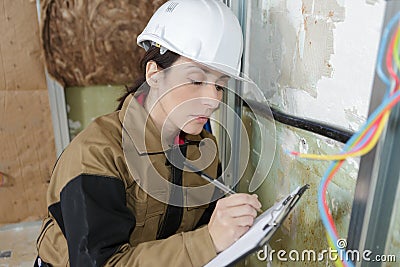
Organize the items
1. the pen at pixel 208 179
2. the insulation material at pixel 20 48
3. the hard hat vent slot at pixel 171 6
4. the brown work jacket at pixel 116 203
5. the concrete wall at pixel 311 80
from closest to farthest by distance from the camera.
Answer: the concrete wall at pixel 311 80
the brown work jacket at pixel 116 203
the hard hat vent slot at pixel 171 6
the pen at pixel 208 179
the insulation material at pixel 20 48

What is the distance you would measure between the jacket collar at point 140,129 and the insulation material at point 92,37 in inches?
37.9

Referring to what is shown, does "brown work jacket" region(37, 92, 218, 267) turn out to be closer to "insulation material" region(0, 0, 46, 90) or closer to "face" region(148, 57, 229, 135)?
"face" region(148, 57, 229, 135)

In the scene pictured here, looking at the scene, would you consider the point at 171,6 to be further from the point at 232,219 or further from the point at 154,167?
the point at 232,219

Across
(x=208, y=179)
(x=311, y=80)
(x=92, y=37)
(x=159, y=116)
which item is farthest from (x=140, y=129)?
(x=92, y=37)

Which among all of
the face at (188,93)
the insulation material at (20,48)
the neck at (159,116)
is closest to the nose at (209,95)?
the face at (188,93)

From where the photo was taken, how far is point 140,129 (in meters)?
0.95

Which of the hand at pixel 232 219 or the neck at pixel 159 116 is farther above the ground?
the neck at pixel 159 116

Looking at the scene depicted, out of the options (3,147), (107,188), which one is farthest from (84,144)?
(3,147)

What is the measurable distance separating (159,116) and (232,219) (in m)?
0.36

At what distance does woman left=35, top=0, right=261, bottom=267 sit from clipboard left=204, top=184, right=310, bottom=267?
0.16 ft

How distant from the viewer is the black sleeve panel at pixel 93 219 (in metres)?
0.81

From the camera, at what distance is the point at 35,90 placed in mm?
1855

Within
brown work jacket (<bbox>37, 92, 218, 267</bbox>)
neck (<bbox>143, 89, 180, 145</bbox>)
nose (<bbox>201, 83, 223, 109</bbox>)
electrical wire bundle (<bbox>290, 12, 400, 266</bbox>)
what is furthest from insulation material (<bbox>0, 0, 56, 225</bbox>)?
electrical wire bundle (<bbox>290, 12, 400, 266</bbox>)

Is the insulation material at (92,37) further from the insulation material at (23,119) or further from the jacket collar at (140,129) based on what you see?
the jacket collar at (140,129)
